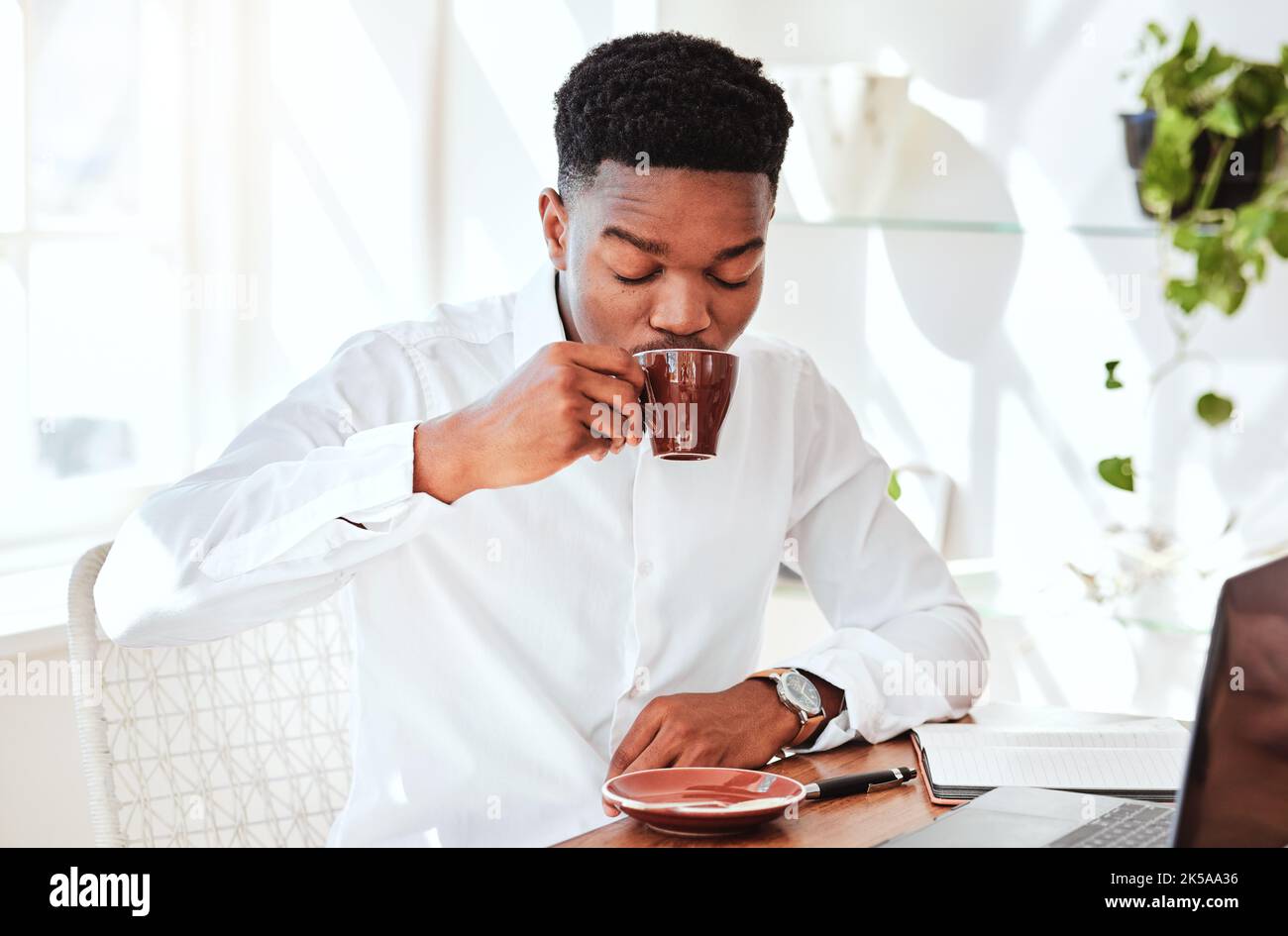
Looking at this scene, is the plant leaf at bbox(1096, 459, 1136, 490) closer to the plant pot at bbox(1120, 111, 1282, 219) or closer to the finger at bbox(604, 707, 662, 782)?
the plant pot at bbox(1120, 111, 1282, 219)

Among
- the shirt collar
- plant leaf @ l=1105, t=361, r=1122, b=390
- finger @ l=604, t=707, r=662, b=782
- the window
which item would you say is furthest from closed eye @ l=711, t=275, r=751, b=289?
the window

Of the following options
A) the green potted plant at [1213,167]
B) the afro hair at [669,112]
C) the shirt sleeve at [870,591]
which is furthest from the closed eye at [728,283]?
the green potted plant at [1213,167]

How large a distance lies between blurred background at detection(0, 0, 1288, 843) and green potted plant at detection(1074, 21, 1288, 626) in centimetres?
16

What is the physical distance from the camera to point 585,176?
1664 mm

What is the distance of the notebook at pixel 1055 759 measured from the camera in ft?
4.53

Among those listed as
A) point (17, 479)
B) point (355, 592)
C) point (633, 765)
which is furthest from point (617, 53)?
point (17, 479)

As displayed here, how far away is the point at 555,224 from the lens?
1.73m

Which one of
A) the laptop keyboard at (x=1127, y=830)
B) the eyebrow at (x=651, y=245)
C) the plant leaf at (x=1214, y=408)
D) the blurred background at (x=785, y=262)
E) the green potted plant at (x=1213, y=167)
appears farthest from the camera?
→ the blurred background at (x=785, y=262)

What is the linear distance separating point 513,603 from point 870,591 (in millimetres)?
509

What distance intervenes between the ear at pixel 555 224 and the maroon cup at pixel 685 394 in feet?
1.18

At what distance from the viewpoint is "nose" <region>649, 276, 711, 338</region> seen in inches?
61.6

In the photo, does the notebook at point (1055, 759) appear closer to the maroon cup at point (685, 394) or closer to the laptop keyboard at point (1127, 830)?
the laptop keyboard at point (1127, 830)

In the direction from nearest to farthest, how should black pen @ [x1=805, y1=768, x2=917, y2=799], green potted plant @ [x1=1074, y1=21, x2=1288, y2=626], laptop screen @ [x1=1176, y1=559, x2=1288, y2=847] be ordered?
laptop screen @ [x1=1176, y1=559, x2=1288, y2=847]
black pen @ [x1=805, y1=768, x2=917, y2=799]
green potted plant @ [x1=1074, y1=21, x2=1288, y2=626]

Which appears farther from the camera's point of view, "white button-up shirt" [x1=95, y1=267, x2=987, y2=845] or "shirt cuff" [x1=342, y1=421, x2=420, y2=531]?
"white button-up shirt" [x1=95, y1=267, x2=987, y2=845]
